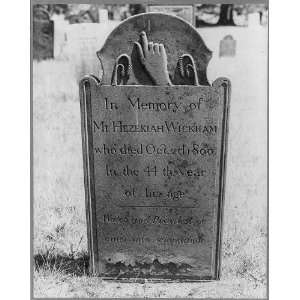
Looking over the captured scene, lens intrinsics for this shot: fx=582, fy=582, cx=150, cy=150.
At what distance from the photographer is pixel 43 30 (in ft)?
14.8

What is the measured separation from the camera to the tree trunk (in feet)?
14.6

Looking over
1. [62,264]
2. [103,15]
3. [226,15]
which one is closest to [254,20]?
[226,15]

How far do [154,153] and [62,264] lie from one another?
1.15 metres

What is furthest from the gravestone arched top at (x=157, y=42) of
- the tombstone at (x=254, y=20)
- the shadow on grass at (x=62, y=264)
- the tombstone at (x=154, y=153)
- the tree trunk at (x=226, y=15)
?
the shadow on grass at (x=62, y=264)

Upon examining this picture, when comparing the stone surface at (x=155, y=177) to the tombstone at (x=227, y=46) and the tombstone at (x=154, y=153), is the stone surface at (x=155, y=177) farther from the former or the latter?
the tombstone at (x=227, y=46)

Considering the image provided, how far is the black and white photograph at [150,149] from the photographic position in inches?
175

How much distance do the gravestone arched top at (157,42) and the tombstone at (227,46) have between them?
0.10m

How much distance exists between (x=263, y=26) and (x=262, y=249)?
172 cm

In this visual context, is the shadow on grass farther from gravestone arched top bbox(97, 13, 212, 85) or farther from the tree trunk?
the tree trunk

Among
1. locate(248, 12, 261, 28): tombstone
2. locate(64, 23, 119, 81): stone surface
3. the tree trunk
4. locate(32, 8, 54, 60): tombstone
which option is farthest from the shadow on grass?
locate(248, 12, 261, 28): tombstone

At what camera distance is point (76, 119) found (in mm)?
4516

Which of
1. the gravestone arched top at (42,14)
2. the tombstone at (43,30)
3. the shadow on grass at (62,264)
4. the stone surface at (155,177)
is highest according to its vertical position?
the gravestone arched top at (42,14)

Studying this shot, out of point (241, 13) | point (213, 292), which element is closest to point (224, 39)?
point (241, 13)

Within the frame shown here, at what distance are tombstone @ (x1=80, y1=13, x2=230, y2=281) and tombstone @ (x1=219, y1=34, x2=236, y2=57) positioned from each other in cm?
12
